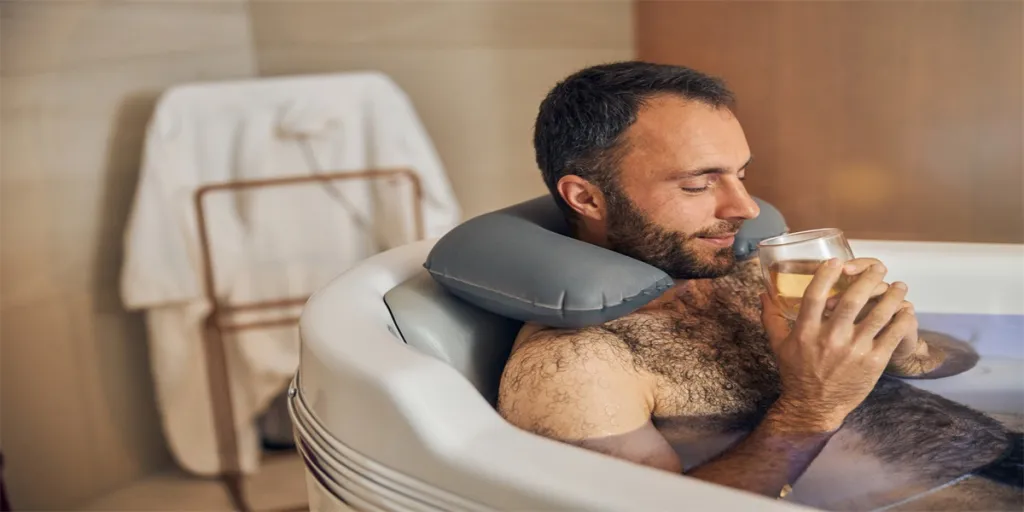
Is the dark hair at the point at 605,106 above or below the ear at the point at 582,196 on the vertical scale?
above

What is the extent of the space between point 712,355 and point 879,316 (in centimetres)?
25

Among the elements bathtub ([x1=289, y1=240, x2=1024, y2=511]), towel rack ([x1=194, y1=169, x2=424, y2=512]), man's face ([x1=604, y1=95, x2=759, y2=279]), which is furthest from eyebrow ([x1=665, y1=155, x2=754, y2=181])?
towel rack ([x1=194, y1=169, x2=424, y2=512])

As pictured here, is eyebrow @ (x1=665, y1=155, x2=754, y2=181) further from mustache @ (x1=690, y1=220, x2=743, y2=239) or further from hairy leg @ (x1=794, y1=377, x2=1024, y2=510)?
hairy leg @ (x1=794, y1=377, x2=1024, y2=510)

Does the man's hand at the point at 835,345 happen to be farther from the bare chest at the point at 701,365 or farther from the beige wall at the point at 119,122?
the beige wall at the point at 119,122

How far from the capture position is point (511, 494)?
962 millimetres

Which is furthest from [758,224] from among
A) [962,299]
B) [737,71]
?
[737,71]

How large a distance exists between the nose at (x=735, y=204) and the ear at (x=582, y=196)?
0.58 feet

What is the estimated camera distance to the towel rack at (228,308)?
2367mm

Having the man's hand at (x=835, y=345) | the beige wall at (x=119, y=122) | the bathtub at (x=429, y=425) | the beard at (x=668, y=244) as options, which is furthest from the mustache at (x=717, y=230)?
the beige wall at (x=119, y=122)

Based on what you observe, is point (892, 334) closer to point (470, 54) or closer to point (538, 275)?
point (538, 275)

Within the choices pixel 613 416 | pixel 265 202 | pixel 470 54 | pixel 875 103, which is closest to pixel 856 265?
pixel 613 416

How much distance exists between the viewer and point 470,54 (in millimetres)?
2805

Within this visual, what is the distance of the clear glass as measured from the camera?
1.21 metres

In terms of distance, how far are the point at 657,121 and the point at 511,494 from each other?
655mm
